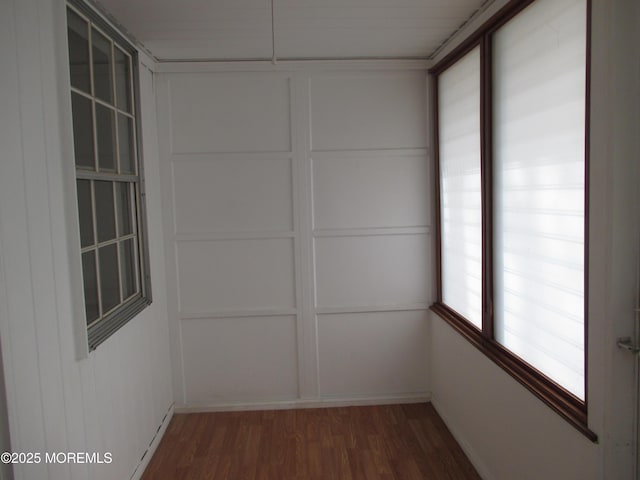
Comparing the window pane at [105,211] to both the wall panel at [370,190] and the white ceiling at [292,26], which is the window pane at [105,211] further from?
the wall panel at [370,190]

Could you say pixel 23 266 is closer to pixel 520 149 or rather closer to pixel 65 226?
pixel 65 226

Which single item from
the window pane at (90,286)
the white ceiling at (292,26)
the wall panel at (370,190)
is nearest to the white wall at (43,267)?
the window pane at (90,286)

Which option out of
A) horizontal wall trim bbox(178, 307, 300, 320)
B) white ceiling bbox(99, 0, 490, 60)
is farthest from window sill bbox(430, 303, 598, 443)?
white ceiling bbox(99, 0, 490, 60)

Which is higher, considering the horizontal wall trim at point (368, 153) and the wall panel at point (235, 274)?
the horizontal wall trim at point (368, 153)

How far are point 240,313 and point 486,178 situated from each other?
206cm

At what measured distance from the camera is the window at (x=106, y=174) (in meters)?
2.23

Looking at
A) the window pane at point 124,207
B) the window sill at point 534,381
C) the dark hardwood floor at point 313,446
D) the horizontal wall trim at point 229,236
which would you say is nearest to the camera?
the window sill at point 534,381

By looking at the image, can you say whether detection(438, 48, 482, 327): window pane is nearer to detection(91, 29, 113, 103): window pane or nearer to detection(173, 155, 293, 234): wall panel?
detection(173, 155, 293, 234): wall panel

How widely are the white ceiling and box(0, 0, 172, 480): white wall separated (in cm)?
78

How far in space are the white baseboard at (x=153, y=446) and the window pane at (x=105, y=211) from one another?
4.54 feet

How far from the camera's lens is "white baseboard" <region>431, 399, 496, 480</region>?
106 inches

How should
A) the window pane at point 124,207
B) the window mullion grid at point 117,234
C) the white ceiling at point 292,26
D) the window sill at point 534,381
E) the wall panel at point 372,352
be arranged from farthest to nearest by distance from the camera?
the wall panel at point 372,352 → the window pane at point 124,207 → the window mullion grid at point 117,234 → the white ceiling at point 292,26 → the window sill at point 534,381

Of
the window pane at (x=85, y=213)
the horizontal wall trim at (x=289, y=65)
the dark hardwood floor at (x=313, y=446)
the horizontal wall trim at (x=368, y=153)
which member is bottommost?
the dark hardwood floor at (x=313, y=446)

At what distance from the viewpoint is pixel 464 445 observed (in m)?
3.03
